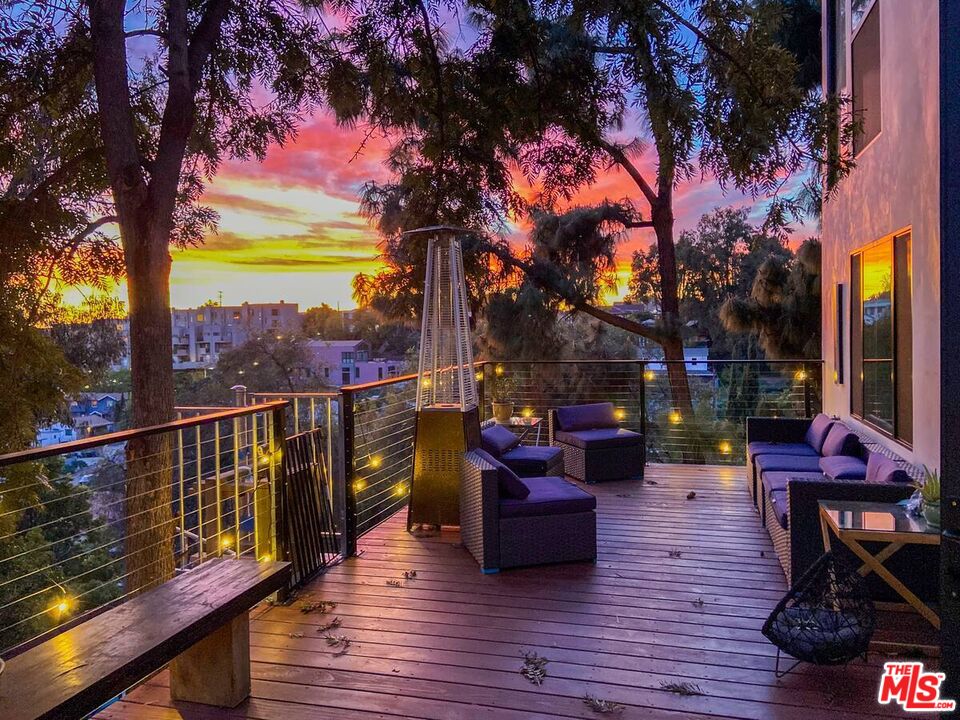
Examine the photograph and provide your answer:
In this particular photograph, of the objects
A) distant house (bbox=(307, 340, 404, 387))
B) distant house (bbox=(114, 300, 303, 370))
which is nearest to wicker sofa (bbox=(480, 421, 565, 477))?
distant house (bbox=(114, 300, 303, 370))

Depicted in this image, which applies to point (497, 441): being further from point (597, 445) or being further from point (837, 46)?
point (837, 46)

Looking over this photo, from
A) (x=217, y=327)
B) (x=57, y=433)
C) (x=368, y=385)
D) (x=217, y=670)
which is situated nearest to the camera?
(x=217, y=670)

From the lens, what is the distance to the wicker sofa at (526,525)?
4191mm

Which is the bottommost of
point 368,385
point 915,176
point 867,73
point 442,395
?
point 442,395

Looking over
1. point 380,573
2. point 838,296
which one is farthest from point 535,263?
point 380,573

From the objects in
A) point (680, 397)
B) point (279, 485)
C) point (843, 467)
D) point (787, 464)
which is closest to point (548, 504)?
point (279, 485)

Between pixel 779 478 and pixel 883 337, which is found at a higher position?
pixel 883 337

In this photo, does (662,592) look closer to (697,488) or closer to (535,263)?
(697,488)

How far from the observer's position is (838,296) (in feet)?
22.2

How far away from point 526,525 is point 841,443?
253 centimetres

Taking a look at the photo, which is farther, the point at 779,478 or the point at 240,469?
the point at 779,478

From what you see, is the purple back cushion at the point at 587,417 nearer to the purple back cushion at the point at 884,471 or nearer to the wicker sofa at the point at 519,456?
the wicker sofa at the point at 519,456

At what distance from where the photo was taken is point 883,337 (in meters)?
5.19

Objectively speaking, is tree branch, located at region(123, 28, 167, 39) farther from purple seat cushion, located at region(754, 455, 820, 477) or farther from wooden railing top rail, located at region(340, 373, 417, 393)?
purple seat cushion, located at region(754, 455, 820, 477)
